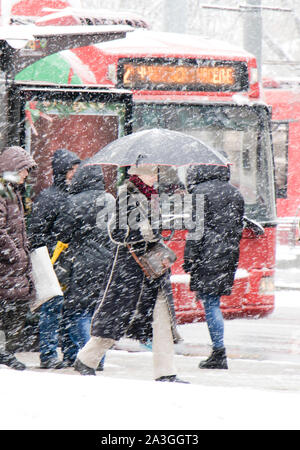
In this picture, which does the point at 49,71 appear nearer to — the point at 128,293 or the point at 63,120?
the point at 63,120

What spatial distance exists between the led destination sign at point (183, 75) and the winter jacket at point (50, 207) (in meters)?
2.22

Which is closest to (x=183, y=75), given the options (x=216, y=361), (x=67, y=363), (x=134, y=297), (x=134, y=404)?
(x=216, y=361)

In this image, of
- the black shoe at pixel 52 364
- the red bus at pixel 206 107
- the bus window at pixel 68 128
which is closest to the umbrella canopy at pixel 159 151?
the bus window at pixel 68 128

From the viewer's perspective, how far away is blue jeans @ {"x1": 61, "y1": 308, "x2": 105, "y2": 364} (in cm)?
835

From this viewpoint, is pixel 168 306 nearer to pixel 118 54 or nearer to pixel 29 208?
pixel 29 208

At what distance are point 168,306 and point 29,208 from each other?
245cm

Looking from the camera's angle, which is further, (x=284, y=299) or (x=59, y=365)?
(x=284, y=299)

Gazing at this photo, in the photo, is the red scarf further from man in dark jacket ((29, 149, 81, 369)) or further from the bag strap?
man in dark jacket ((29, 149, 81, 369))

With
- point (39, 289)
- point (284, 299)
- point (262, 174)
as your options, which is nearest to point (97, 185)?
point (39, 289)

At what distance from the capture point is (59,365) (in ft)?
27.6

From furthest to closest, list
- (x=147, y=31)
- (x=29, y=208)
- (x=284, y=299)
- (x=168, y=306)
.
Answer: (x=284, y=299) → (x=147, y=31) → (x=29, y=208) → (x=168, y=306)

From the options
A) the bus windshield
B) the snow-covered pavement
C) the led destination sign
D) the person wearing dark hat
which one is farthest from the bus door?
the snow-covered pavement

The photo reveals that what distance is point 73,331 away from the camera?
840 centimetres

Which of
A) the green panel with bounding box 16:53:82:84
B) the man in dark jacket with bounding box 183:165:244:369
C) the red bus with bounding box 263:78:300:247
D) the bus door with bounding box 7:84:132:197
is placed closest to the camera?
the man in dark jacket with bounding box 183:165:244:369
